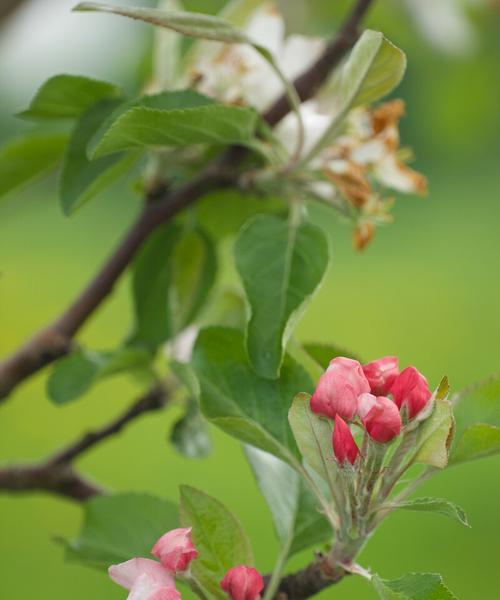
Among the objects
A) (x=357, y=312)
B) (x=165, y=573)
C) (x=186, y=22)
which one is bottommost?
(x=357, y=312)

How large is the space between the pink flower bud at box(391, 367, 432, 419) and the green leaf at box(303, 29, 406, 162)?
0.17m

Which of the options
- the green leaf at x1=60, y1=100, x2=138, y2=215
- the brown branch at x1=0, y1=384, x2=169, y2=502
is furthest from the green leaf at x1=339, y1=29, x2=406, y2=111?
the brown branch at x1=0, y1=384, x2=169, y2=502

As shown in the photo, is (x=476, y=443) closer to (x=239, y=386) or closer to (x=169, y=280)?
(x=239, y=386)

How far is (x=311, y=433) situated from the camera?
17.3 inches

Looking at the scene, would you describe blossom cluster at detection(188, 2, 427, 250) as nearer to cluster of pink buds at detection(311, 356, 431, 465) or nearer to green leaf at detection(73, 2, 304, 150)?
green leaf at detection(73, 2, 304, 150)

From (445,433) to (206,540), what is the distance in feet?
0.41

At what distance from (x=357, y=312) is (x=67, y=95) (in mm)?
2828

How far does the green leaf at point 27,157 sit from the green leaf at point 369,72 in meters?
0.21

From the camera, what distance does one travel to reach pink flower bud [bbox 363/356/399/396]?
44 cm

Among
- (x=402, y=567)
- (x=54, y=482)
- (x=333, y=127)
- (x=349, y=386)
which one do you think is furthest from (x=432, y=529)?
(x=349, y=386)

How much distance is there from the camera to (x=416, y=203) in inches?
181

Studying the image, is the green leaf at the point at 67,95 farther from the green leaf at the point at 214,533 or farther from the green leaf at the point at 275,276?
the green leaf at the point at 214,533

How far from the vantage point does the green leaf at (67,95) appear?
1.93ft

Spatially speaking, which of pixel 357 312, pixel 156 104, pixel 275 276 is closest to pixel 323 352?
pixel 275 276
